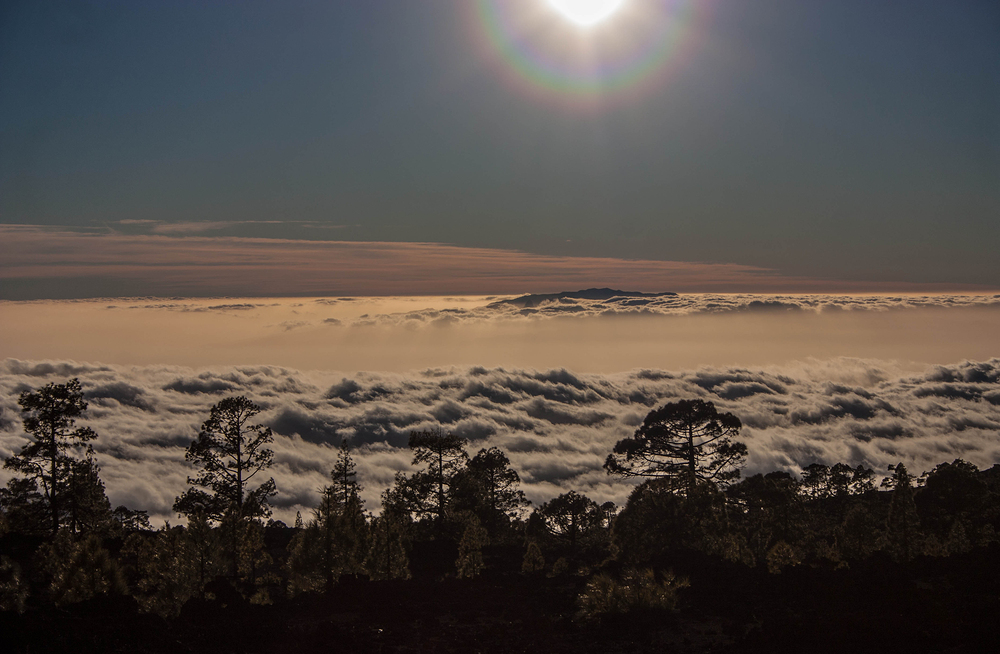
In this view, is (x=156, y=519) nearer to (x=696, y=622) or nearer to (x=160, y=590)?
(x=160, y=590)

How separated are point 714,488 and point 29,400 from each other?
39.5 metres

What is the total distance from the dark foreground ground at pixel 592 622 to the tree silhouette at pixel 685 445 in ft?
30.5

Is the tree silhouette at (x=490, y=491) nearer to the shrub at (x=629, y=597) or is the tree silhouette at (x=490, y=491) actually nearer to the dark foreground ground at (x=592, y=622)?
the dark foreground ground at (x=592, y=622)

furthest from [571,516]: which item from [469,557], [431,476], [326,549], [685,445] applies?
[326,549]

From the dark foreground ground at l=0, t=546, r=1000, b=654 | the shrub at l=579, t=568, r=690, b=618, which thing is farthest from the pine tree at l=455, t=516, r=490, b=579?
the shrub at l=579, t=568, r=690, b=618

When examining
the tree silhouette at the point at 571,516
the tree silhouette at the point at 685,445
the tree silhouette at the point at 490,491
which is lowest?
the tree silhouette at the point at 571,516

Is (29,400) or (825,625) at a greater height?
(29,400)

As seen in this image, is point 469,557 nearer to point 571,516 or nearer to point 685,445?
point 685,445

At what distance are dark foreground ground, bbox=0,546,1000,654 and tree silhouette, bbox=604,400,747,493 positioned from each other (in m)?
9.29

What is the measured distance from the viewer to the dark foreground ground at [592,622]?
19.5 m

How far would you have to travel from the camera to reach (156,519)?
194 m

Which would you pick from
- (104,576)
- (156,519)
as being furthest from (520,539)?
(156,519)

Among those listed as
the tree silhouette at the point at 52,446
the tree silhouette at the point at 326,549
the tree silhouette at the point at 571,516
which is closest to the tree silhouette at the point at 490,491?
the tree silhouette at the point at 571,516

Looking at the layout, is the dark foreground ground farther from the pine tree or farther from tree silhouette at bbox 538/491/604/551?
tree silhouette at bbox 538/491/604/551
